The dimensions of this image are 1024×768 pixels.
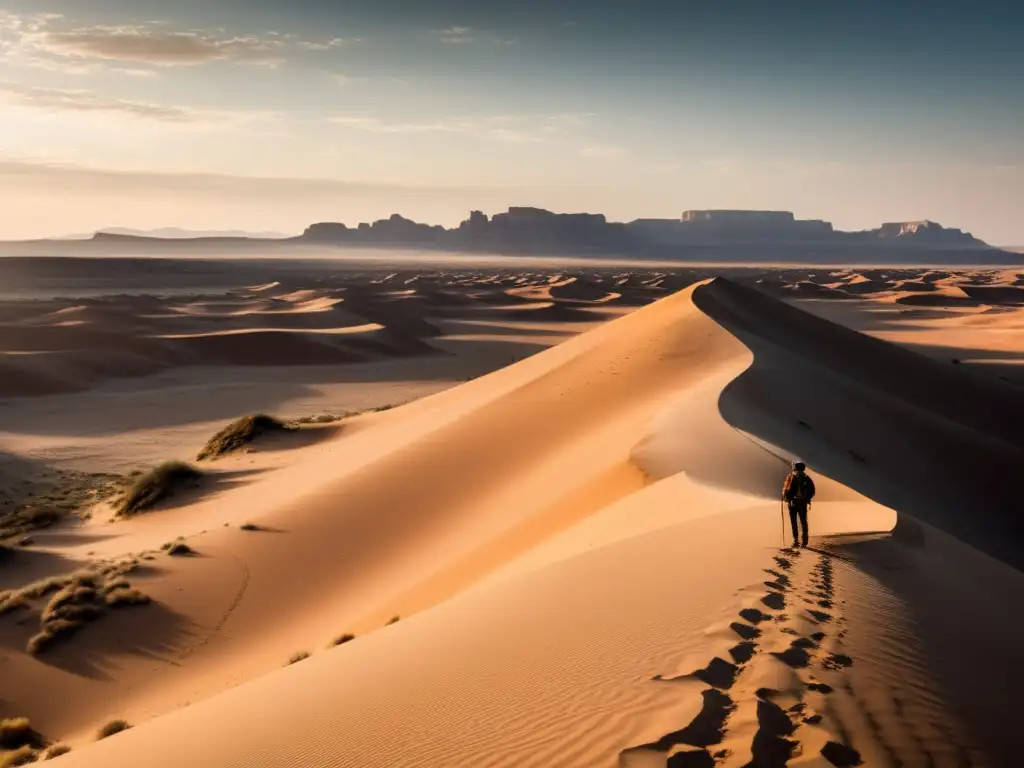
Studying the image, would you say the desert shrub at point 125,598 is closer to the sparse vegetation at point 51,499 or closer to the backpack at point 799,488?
the sparse vegetation at point 51,499

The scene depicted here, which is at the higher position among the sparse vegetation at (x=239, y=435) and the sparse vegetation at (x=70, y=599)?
the sparse vegetation at (x=70, y=599)

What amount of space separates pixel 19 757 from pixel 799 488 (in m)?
6.68

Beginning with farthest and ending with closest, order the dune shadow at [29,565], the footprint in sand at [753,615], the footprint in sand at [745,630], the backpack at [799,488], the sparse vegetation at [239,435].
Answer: the sparse vegetation at [239,435]
the dune shadow at [29,565]
the backpack at [799,488]
the footprint in sand at [753,615]
the footprint in sand at [745,630]

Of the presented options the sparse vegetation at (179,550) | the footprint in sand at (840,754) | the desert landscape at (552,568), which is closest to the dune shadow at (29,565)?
the desert landscape at (552,568)

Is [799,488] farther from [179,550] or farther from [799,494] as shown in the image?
[179,550]

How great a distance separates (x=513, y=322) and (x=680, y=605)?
195 feet

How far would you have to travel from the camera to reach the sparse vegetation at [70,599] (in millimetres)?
8922

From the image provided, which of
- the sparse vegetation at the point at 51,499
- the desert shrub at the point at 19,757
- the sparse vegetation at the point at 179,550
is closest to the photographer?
the desert shrub at the point at 19,757

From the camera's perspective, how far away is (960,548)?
27.5ft

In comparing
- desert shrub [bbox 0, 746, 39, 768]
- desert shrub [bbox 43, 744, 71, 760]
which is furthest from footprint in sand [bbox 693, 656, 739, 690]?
desert shrub [bbox 0, 746, 39, 768]

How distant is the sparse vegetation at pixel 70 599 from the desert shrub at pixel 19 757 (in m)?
2.32

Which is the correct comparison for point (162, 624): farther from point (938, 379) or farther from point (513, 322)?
point (513, 322)

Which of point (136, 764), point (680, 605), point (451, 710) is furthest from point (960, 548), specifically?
point (136, 764)

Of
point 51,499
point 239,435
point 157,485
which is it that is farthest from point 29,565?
point 239,435
